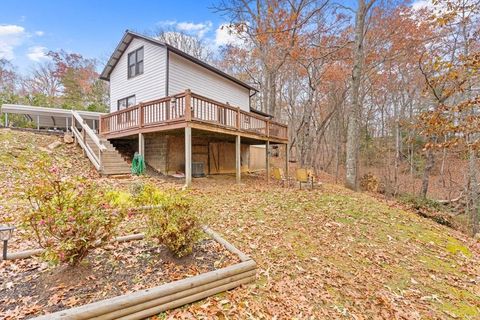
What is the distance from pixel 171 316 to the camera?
272cm

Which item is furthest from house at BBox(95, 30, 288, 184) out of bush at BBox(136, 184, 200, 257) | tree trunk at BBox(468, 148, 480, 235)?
tree trunk at BBox(468, 148, 480, 235)

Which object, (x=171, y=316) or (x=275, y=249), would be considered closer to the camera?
(x=171, y=316)

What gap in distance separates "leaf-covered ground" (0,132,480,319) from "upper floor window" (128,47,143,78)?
9649 mm

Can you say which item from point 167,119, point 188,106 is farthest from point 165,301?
point 167,119

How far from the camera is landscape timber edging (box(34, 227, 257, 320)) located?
7.79 ft

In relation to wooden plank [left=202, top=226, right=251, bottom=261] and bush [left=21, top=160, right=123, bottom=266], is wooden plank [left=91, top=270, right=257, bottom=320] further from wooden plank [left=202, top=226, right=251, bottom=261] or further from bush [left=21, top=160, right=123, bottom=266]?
bush [left=21, top=160, right=123, bottom=266]

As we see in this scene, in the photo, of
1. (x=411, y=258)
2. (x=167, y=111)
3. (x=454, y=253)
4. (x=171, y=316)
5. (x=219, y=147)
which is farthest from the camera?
(x=219, y=147)

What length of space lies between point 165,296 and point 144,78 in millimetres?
12610

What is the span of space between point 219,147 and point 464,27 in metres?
12.7

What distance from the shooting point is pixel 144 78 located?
13.1 m

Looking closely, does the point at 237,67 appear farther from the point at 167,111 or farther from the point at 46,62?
the point at 46,62

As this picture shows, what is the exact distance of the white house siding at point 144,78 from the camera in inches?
481

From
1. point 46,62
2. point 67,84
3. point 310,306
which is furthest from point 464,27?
point 46,62

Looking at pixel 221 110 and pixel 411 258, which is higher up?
pixel 221 110
